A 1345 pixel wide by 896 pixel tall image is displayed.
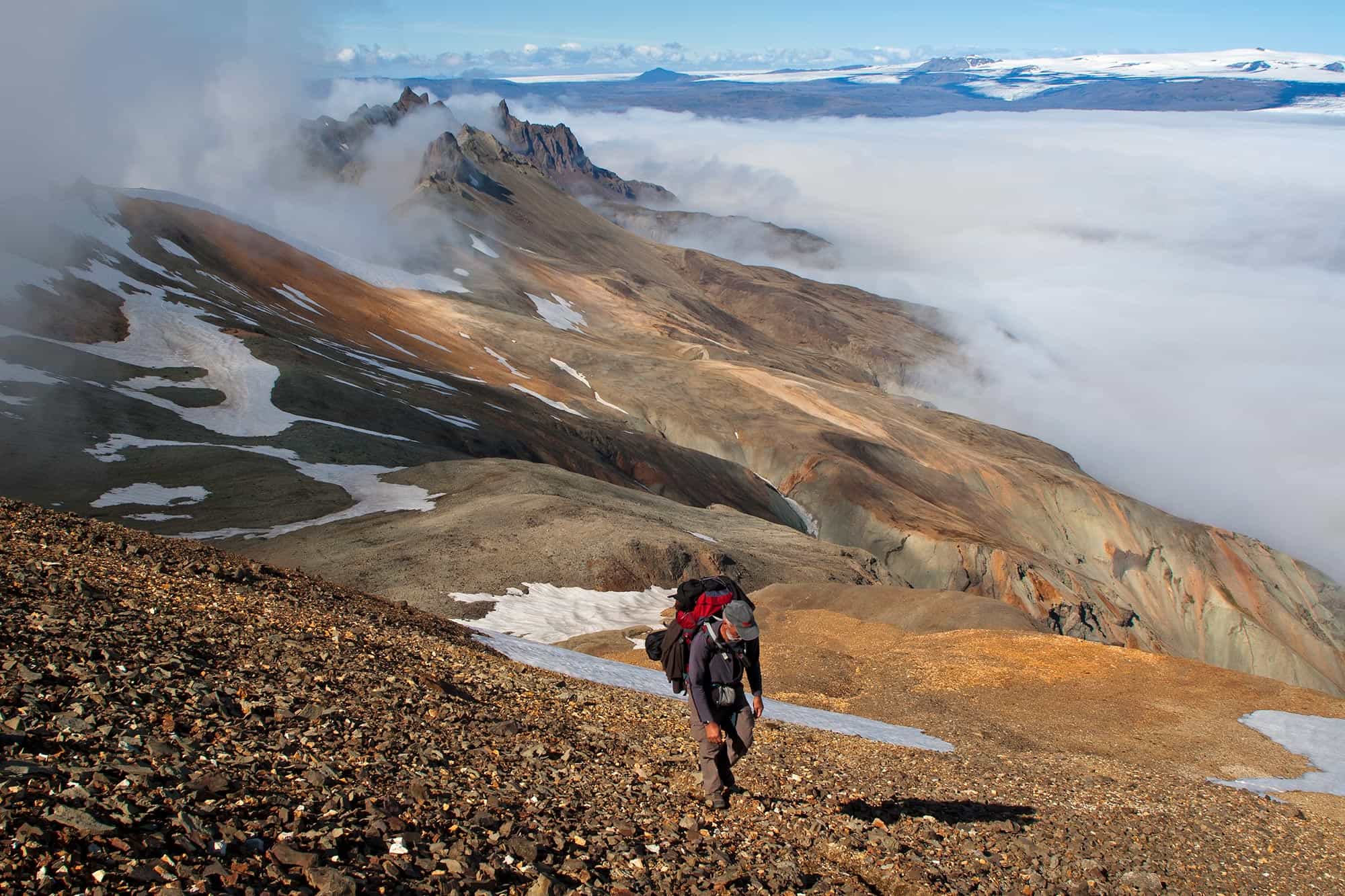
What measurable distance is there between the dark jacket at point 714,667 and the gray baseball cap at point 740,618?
17cm

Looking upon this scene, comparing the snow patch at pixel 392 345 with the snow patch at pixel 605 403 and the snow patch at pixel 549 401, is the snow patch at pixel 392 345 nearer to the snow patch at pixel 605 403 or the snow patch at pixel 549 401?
the snow patch at pixel 549 401

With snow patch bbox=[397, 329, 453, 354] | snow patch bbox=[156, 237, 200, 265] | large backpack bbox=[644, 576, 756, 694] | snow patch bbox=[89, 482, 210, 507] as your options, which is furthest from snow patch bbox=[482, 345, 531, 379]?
large backpack bbox=[644, 576, 756, 694]

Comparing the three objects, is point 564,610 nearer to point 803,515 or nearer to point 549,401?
point 803,515

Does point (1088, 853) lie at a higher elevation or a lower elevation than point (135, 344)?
higher

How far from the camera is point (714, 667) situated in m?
10.4

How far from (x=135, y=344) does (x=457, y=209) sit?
131237 mm

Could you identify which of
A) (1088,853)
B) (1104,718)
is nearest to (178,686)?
(1088,853)

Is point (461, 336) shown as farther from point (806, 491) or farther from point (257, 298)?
point (806, 491)

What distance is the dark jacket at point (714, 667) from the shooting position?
1035 cm

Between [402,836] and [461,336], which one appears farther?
[461,336]

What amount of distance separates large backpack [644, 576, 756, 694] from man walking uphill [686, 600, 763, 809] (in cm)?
8

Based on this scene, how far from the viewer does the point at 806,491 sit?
92375mm

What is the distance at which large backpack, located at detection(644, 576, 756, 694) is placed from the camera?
412 inches

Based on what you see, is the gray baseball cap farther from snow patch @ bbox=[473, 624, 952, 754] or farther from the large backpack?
snow patch @ bbox=[473, 624, 952, 754]
